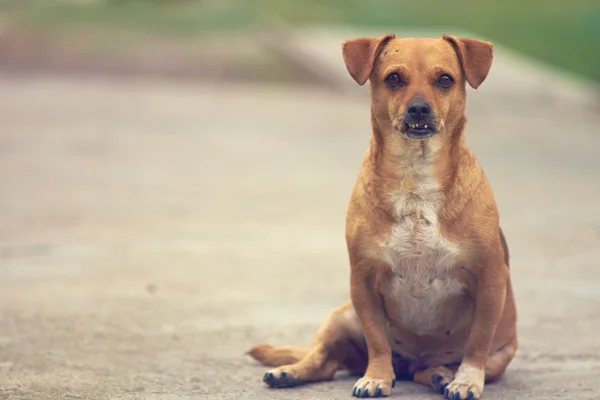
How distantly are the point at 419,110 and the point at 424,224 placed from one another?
1.63 feet

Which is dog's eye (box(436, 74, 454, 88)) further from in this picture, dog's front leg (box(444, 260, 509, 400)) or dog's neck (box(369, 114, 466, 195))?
dog's front leg (box(444, 260, 509, 400))

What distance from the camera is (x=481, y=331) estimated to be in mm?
4934

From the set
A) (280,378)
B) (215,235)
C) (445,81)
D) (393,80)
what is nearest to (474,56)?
(445,81)

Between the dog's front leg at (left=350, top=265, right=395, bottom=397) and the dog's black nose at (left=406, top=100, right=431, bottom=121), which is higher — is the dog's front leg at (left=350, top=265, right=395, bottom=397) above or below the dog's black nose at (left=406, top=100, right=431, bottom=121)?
below

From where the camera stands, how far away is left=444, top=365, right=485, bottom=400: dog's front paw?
4.87m

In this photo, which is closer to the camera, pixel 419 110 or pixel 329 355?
pixel 419 110

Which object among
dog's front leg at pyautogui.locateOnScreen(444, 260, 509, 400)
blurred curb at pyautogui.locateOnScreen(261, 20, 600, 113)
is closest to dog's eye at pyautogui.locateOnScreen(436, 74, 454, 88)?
dog's front leg at pyautogui.locateOnScreen(444, 260, 509, 400)

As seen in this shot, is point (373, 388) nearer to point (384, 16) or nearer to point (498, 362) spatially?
point (498, 362)

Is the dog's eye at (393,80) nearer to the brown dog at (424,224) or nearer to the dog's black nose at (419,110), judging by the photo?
the brown dog at (424,224)

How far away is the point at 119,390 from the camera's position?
17.2ft

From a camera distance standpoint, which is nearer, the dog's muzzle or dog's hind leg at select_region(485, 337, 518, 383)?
the dog's muzzle

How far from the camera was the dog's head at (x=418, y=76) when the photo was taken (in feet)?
15.7

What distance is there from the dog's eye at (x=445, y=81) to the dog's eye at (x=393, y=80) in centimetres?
16

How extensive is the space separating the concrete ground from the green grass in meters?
5.58
